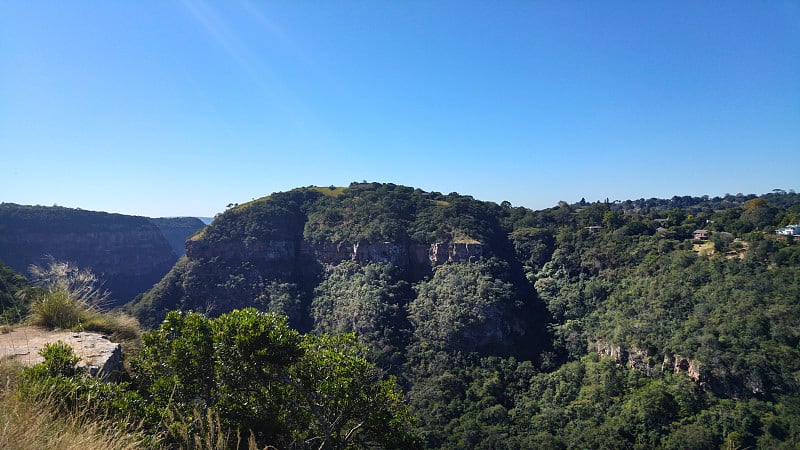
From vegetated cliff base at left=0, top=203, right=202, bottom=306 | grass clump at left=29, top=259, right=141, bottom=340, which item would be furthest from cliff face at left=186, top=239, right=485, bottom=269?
grass clump at left=29, top=259, right=141, bottom=340

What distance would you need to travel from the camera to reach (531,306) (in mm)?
49188

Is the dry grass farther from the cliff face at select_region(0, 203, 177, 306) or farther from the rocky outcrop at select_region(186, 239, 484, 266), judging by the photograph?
the cliff face at select_region(0, 203, 177, 306)

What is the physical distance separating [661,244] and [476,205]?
27.4 metres

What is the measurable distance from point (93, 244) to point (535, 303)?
8662cm

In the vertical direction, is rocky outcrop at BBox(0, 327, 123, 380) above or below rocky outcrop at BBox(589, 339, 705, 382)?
above

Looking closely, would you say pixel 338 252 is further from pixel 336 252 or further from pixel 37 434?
pixel 37 434

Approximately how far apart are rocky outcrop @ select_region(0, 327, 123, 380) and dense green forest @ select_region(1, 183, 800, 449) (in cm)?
87

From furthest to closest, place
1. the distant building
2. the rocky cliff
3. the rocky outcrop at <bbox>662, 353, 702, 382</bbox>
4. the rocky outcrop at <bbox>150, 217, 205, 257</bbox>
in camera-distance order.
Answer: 1. the rocky outcrop at <bbox>150, 217, 205, 257</bbox>
2. the rocky cliff
3. the distant building
4. the rocky outcrop at <bbox>662, 353, 702, 382</bbox>

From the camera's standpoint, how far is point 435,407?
3262cm

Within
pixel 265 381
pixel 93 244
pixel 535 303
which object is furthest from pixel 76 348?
pixel 93 244

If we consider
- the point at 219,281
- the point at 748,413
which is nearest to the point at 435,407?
the point at 748,413

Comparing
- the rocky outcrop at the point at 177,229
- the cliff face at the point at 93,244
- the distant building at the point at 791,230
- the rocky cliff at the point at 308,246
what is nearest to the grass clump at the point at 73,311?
the rocky cliff at the point at 308,246

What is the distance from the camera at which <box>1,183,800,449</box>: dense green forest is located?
87.4 feet

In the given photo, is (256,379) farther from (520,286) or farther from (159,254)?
(159,254)
